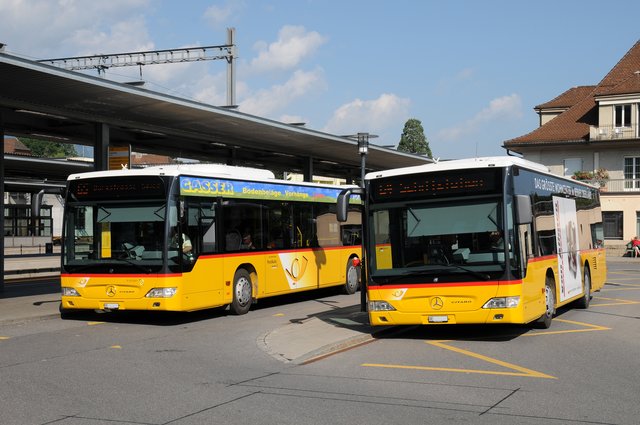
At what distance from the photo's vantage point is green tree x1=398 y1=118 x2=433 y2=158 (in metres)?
108

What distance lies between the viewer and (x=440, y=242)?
12.5 m

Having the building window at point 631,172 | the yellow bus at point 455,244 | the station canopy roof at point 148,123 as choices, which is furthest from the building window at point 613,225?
the yellow bus at point 455,244

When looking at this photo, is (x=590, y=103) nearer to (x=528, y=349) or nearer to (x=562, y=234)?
(x=562, y=234)

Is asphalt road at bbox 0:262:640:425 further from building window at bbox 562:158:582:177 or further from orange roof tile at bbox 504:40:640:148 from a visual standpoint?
orange roof tile at bbox 504:40:640:148

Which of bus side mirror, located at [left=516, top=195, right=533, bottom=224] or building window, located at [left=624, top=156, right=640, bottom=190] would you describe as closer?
bus side mirror, located at [left=516, top=195, right=533, bottom=224]

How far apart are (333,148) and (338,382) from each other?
24739mm

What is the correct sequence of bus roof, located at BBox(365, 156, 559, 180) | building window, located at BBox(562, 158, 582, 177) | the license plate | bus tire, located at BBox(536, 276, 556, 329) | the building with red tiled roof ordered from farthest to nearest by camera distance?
building window, located at BBox(562, 158, 582, 177)
the building with red tiled roof
bus tire, located at BBox(536, 276, 556, 329)
bus roof, located at BBox(365, 156, 559, 180)
the license plate

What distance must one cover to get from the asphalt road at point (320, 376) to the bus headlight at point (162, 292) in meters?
0.66

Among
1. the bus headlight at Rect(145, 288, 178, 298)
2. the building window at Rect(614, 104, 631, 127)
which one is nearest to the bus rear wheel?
the bus headlight at Rect(145, 288, 178, 298)

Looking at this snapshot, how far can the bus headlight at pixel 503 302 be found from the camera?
1198cm

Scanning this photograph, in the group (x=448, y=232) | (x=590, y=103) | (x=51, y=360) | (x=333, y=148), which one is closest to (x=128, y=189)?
(x=51, y=360)

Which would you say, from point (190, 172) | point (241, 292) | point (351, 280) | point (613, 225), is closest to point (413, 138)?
point (613, 225)

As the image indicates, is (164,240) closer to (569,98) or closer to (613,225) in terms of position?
(613,225)

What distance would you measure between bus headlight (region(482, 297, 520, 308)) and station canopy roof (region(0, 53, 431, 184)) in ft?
36.0
